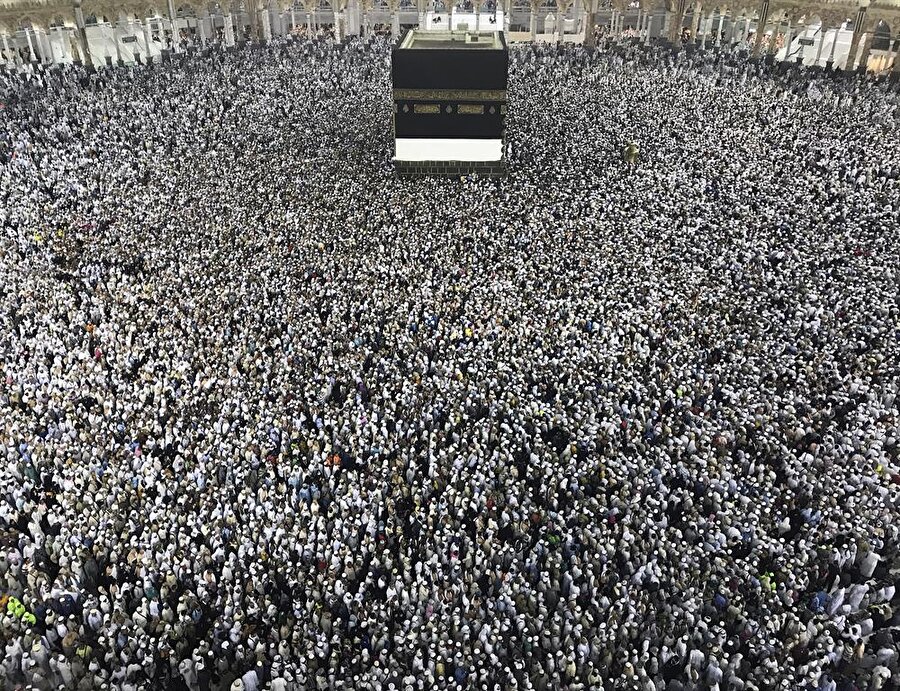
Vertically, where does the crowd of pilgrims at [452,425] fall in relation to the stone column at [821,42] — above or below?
below

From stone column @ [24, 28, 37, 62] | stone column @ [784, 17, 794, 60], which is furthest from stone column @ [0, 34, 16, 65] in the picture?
stone column @ [784, 17, 794, 60]

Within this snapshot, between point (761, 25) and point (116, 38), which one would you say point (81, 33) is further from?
point (761, 25)

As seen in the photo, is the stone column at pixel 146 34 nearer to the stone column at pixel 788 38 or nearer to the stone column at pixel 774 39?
the stone column at pixel 774 39

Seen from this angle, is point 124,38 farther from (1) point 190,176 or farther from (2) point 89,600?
(2) point 89,600

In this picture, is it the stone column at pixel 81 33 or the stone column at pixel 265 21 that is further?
the stone column at pixel 265 21

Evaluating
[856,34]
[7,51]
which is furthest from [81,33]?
[856,34]

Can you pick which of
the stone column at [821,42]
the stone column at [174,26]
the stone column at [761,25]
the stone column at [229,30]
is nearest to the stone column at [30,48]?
the stone column at [174,26]
